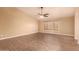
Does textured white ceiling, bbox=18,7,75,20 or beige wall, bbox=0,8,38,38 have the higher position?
textured white ceiling, bbox=18,7,75,20

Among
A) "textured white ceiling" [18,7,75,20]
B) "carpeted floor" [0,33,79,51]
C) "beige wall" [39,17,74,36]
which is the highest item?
"textured white ceiling" [18,7,75,20]

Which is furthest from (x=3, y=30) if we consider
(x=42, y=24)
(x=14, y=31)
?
(x=42, y=24)

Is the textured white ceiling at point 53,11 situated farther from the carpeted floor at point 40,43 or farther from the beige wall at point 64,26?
the carpeted floor at point 40,43

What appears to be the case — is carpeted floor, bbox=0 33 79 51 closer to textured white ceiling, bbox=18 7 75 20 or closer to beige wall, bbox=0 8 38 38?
beige wall, bbox=0 8 38 38

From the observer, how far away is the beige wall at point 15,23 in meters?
1.41

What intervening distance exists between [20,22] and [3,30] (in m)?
0.27

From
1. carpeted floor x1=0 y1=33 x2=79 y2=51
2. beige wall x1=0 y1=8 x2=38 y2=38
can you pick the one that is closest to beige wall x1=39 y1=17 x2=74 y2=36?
carpeted floor x1=0 y1=33 x2=79 y2=51

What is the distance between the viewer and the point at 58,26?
148 cm

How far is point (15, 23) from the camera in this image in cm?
146

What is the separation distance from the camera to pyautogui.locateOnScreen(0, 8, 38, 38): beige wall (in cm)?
141

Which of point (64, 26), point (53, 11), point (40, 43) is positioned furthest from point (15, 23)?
point (64, 26)
